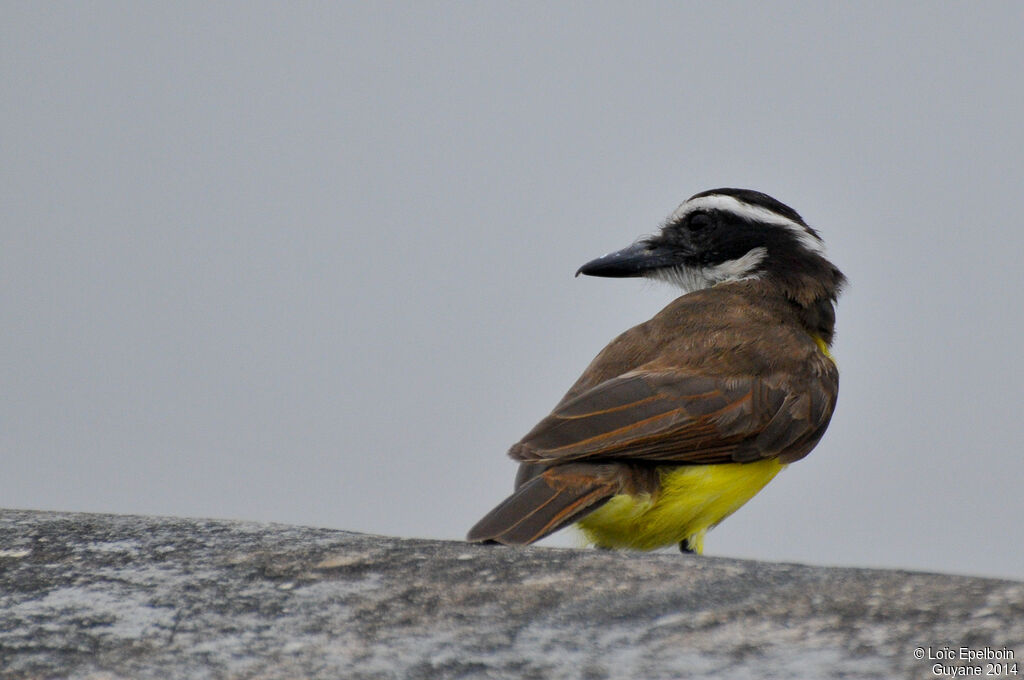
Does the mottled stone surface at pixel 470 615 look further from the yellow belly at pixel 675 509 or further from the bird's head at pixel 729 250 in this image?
the bird's head at pixel 729 250

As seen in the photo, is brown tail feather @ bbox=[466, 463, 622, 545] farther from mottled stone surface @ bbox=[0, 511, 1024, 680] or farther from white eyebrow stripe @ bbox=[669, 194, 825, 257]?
white eyebrow stripe @ bbox=[669, 194, 825, 257]

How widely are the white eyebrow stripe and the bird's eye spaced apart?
3 centimetres

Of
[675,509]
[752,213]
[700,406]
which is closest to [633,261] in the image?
[752,213]

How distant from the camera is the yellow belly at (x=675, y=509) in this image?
501cm

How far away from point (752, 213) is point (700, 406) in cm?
188

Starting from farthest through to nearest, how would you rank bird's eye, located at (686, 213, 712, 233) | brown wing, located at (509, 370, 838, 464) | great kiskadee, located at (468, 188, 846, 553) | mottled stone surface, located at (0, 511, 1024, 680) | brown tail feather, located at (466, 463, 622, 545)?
bird's eye, located at (686, 213, 712, 233), brown wing, located at (509, 370, 838, 464), great kiskadee, located at (468, 188, 846, 553), brown tail feather, located at (466, 463, 622, 545), mottled stone surface, located at (0, 511, 1024, 680)

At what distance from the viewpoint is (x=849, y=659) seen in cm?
257

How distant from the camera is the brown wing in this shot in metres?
4.98

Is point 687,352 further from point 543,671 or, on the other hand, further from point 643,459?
point 543,671

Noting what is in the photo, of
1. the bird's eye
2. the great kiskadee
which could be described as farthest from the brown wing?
the bird's eye

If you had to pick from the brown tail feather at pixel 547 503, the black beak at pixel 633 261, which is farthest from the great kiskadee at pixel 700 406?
the black beak at pixel 633 261

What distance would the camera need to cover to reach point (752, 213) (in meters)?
6.89

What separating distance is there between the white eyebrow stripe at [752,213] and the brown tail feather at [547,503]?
2.46 meters

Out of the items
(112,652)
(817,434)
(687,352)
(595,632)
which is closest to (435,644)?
(595,632)
